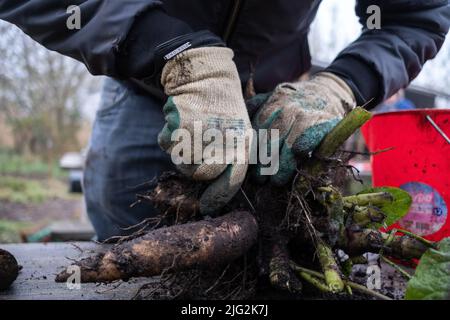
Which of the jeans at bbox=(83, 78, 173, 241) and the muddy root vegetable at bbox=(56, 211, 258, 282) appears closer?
the muddy root vegetable at bbox=(56, 211, 258, 282)

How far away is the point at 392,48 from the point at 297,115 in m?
0.60

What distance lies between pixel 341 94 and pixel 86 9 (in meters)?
0.80

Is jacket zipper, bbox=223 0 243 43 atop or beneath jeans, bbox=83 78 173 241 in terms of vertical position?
atop

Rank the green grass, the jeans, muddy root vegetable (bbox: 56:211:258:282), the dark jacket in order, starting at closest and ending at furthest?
muddy root vegetable (bbox: 56:211:258:282) → the dark jacket → the jeans → the green grass

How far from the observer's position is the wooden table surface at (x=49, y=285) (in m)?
1.05

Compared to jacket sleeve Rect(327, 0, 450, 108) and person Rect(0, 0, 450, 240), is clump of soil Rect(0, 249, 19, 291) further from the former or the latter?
jacket sleeve Rect(327, 0, 450, 108)

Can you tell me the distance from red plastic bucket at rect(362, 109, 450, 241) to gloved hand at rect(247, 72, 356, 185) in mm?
189

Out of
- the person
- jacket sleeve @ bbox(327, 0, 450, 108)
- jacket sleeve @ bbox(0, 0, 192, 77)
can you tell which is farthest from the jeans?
jacket sleeve @ bbox(327, 0, 450, 108)

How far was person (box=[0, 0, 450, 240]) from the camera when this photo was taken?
1108 millimetres

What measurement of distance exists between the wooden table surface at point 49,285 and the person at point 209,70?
266 millimetres

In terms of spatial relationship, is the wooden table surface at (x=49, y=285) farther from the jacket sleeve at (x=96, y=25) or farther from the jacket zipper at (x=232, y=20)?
the jacket zipper at (x=232, y=20)

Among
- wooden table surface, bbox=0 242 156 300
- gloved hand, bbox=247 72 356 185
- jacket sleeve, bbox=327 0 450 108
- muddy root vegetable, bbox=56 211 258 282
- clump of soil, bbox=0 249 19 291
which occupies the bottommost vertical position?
wooden table surface, bbox=0 242 156 300

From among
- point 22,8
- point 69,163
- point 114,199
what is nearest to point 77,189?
point 69,163

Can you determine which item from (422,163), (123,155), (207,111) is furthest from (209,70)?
(123,155)
